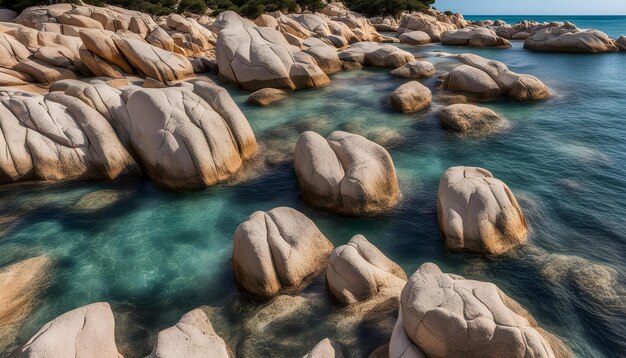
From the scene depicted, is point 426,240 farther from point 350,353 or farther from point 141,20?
point 141,20

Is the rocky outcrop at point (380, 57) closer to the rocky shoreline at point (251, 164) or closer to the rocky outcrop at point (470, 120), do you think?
the rocky shoreline at point (251, 164)

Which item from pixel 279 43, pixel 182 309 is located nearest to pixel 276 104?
pixel 279 43

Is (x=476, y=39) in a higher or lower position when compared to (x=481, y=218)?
lower

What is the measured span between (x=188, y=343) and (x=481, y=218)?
1013 cm

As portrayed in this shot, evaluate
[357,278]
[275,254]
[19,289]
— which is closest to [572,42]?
[357,278]

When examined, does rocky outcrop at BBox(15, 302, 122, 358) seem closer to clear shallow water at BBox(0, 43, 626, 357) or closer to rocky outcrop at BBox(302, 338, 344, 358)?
clear shallow water at BBox(0, 43, 626, 357)

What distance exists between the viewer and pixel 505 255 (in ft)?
41.0

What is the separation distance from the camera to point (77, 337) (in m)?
8.20

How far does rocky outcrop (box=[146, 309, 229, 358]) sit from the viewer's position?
8221 millimetres

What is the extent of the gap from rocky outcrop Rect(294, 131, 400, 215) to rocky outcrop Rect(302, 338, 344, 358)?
640cm

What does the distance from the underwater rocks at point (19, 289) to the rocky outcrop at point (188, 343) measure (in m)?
4.86

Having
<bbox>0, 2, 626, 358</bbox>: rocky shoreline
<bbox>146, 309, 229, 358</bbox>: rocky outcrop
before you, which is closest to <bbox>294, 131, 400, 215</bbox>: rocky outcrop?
<bbox>0, 2, 626, 358</bbox>: rocky shoreline

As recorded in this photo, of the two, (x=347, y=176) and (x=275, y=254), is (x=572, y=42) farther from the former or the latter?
(x=275, y=254)

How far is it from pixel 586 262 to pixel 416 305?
8.02 metres
